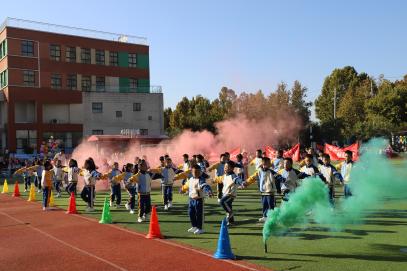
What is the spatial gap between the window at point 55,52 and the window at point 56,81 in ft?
6.31

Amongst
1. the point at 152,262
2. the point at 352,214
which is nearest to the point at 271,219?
the point at 152,262

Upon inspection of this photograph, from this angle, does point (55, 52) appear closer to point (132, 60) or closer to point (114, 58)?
point (114, 58)

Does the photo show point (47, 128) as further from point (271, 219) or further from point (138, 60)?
point (271, 219)

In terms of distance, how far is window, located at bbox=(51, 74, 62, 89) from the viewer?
51312 mm

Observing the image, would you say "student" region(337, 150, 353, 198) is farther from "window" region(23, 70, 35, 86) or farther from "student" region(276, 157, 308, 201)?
"window" region(23, 70, 35, 86)

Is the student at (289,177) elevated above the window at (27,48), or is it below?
below

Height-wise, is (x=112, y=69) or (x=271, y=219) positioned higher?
(x=112, y=69)

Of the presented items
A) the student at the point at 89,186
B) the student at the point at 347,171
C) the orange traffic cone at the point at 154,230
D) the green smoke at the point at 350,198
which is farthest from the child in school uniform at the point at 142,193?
the student at the point at 347,171

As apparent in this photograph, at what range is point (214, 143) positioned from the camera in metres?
32.1

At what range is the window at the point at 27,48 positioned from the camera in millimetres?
49344

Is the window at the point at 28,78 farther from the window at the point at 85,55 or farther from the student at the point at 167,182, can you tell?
the student at the point at 167,182

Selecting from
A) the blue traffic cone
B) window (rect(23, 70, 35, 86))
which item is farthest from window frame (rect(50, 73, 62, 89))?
the blue traffic cone

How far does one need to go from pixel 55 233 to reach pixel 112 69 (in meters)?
44.5

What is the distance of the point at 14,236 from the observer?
12641 mm
